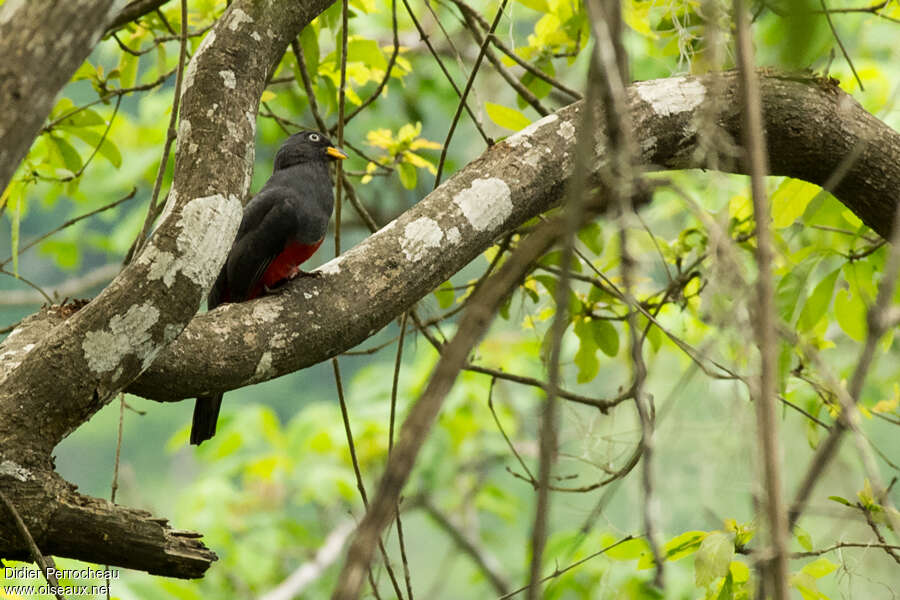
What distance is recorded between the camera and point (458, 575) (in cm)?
997

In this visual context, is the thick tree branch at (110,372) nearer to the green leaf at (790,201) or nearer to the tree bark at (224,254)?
the tree bark at (224,254)

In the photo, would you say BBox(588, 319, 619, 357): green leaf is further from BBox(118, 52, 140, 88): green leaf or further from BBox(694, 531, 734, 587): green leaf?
BBox(118, 52, 140, 88): green leaf

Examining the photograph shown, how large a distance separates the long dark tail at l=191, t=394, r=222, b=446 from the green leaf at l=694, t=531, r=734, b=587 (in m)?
1.54

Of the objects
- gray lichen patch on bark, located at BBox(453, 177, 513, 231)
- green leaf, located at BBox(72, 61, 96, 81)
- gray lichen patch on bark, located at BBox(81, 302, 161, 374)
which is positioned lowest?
gray lichen patch on bark, located at BBox(81, 302, 161, 374)

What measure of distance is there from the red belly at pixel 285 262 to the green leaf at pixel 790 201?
1.43m

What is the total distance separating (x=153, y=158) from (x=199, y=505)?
2496 millimetres

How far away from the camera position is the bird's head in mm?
A: 3492

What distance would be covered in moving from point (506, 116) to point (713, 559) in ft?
4.17

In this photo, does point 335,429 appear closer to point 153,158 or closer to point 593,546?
point 153,158

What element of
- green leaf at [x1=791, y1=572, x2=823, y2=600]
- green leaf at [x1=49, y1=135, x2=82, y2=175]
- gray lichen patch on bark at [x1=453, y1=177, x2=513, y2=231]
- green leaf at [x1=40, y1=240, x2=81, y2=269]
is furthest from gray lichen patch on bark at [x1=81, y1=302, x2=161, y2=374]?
green leaf at [x1=40, y1=240, x2=81, y2=269]

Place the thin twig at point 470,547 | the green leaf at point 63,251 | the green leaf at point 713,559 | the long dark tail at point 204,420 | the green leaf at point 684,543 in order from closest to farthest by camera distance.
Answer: the green leaf at point 713,559
the green leaf at point 684,543
the long dark tail at point 204,420
the green leaf at point 63,251
the thin twig at point 470,547

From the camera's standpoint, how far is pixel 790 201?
2652mm

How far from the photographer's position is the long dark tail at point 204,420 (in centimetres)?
288

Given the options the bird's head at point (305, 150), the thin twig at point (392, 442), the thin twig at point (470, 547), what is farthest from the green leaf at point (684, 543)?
the thin twig at point (470, 547)
